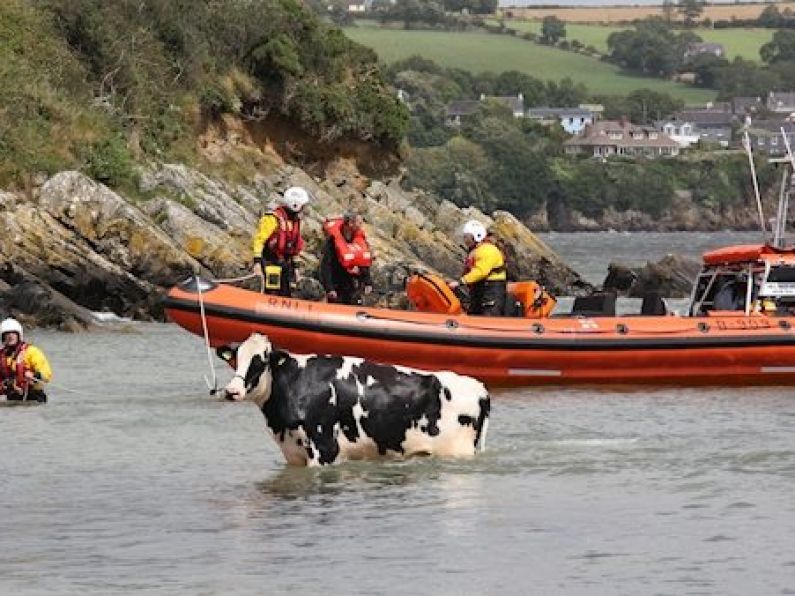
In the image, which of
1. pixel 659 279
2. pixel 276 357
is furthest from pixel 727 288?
pixel 659 279

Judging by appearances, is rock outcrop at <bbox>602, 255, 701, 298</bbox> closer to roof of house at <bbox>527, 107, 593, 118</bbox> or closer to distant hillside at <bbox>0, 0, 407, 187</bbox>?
distant hillside at <bbox>0, 0, 407, 187</bbox>

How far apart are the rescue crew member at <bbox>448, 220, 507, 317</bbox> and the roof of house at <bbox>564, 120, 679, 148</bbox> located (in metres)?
152

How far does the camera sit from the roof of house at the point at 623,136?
176500 mm

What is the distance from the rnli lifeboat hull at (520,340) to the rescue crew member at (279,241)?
0.42 meters

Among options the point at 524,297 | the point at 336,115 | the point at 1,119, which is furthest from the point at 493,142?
the point at 524,297

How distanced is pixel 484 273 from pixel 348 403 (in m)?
6.77

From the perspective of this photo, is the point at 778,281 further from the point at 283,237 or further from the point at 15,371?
the point at 15,371

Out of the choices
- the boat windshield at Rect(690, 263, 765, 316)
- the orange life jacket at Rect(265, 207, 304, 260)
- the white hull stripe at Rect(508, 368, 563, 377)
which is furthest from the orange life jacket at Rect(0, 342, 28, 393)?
the boat windshield at Rect(690, 263, 765, 316)

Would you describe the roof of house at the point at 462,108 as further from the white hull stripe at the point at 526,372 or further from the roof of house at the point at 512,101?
the white hull stripe at the point at 526,372

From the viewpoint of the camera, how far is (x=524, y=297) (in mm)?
21422

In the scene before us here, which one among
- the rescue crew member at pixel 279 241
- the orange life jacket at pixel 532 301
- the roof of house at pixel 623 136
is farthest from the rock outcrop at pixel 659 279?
the roof of house at pixel 623 136

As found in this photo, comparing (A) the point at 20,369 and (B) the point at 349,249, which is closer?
(A) the point at 20,369

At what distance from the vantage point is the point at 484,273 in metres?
20.7

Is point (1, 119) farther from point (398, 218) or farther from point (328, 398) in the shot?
point (328, 398)
